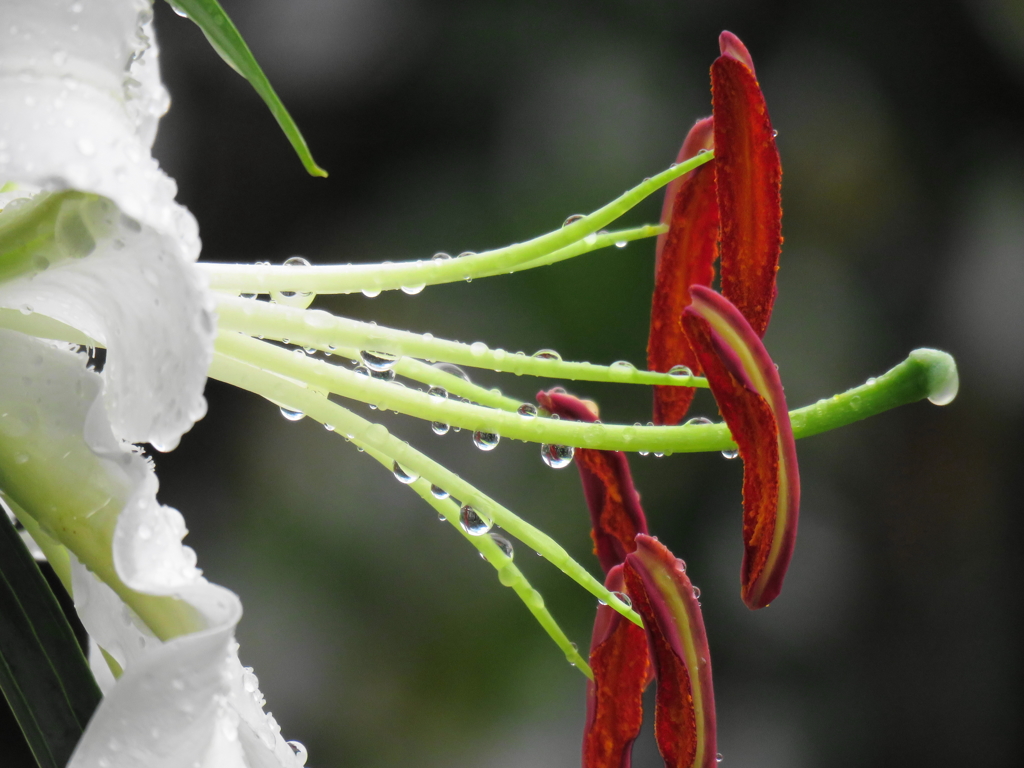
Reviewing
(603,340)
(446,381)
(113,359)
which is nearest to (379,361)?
(446,381)

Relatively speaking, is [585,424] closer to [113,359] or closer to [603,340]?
[113,359]

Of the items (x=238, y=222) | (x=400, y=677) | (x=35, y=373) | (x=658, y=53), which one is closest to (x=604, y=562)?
(x=35, y=373)

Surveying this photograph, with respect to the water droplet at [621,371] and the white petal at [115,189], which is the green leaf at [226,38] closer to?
the white petal at [115,189]

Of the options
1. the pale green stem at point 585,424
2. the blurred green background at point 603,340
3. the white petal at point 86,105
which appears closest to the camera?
the white petal at point 86,105

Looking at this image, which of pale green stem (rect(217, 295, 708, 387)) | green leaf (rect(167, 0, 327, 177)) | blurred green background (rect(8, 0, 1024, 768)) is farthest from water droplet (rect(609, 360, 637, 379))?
blurred green background (rect(8, 0, 1024, 768))

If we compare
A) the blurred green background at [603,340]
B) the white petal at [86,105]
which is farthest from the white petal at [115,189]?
the blurred green background at [603,340]

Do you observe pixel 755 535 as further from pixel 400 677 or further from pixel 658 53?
pixel 658 53

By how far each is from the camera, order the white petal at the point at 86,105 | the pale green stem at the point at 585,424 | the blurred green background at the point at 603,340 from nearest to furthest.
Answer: the white petal at the point at 86,105
the pale green stem at the point at 585,424
the blurred green background at the point at 603,340
